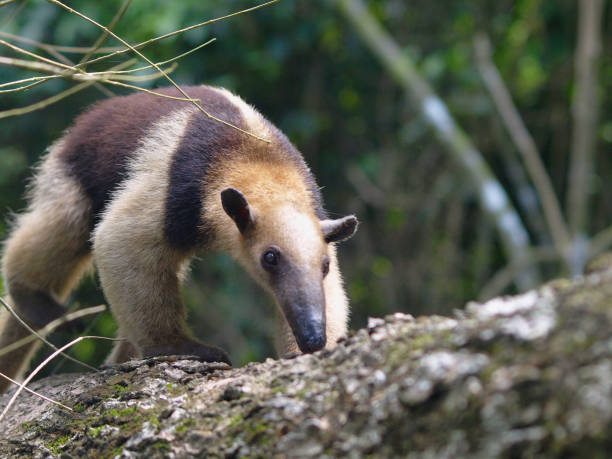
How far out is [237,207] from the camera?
430cm

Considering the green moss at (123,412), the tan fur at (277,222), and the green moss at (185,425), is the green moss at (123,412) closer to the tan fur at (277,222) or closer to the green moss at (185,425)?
the green moss at (185,425)

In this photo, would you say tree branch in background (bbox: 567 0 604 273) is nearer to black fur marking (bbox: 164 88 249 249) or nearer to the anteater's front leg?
black fur marking (bbox: 164 88 249 249)

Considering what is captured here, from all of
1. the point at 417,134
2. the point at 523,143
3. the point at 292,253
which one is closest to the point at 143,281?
the point at 292,253

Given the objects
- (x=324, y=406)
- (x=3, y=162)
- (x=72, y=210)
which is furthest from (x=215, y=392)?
(x=3, y=162)

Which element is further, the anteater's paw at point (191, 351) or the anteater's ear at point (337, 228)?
the anteater's ear at point (337, 228)

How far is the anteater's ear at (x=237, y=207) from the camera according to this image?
4.21 meters

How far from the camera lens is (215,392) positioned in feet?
10.0

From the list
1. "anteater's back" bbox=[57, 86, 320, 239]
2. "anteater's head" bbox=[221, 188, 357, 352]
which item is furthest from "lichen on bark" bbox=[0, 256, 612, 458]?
"anteater's back" bbox=[57, 86, 320, 239]

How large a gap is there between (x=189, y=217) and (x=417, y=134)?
6.91m

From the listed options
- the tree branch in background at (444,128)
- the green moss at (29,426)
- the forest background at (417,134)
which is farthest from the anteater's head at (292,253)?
the tree branch in background at (444,128)

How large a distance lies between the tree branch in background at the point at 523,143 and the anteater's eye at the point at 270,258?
5.88 meters

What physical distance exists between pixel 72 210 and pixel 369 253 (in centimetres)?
636

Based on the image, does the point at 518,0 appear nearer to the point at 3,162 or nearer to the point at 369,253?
Answer: the point at 369,253

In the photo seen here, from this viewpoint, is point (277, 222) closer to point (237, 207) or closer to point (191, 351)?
point (237, 207)
